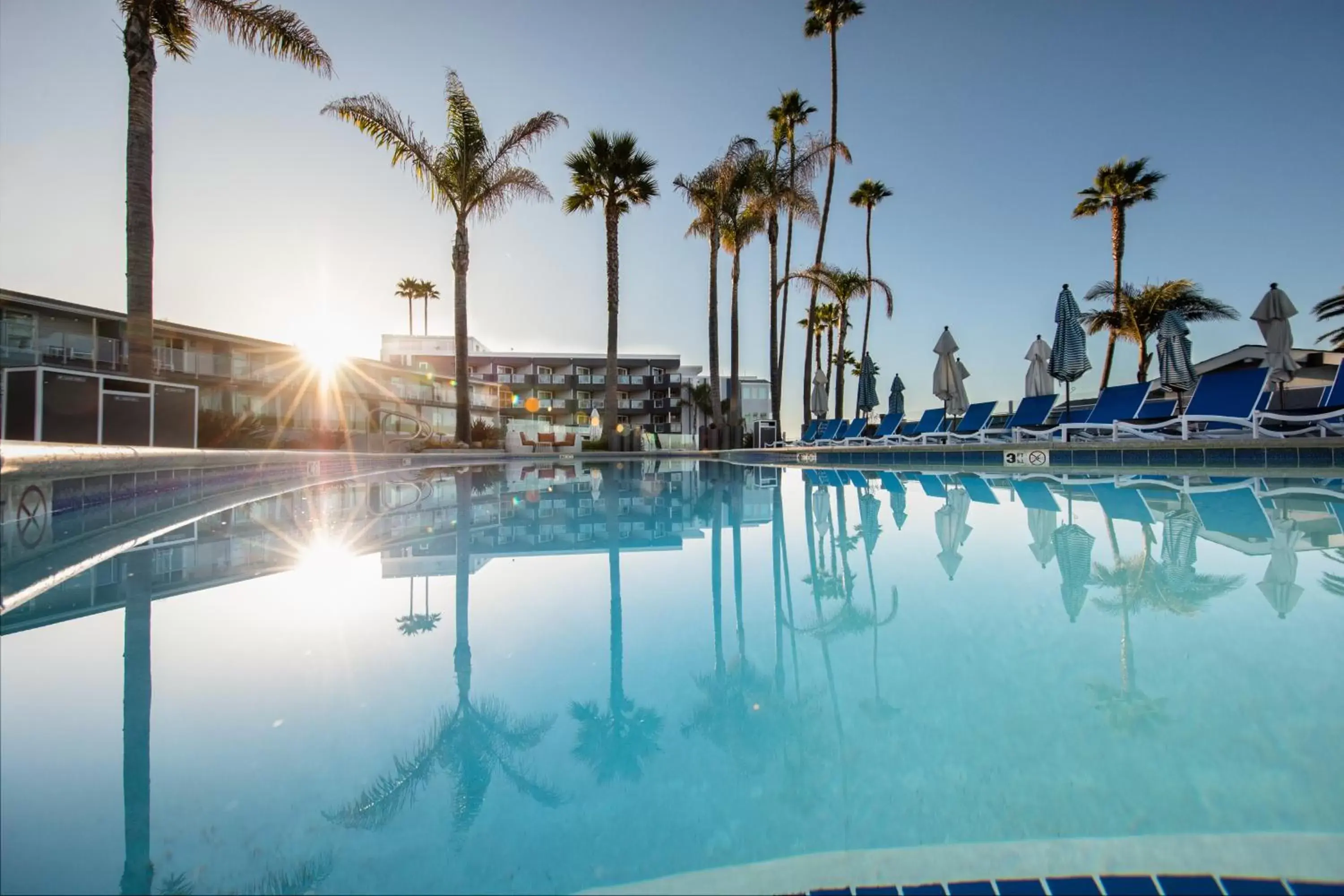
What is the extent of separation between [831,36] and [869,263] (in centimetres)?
1011

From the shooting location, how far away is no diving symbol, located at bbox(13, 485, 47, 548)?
3570 mm

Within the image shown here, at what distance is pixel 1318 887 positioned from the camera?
92 cm

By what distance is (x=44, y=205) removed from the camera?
43.6 ft

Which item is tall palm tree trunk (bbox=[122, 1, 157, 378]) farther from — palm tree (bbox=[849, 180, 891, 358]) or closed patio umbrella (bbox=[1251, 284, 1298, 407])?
palm tree (bbox=[849, 180, 891, 358])

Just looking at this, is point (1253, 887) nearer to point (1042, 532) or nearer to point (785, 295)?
point (1042, 532)

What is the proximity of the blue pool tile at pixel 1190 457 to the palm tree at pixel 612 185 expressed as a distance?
1353 centimetres

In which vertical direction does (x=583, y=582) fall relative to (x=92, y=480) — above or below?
below

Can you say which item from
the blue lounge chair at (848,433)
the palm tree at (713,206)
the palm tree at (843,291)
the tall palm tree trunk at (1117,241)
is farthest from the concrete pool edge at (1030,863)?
the tall palm tree trunk at (1117,241)

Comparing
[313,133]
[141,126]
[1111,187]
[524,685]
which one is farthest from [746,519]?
[1111,187]

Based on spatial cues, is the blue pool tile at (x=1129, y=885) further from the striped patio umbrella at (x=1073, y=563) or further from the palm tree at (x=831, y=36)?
the palm tree at (x=831, y=36)

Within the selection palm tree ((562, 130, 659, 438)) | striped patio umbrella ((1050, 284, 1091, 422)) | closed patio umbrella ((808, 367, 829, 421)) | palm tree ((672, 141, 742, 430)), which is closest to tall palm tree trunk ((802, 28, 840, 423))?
palm tree ((672, 141, 742, 430))

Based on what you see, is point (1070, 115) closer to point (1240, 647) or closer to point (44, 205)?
point (1240, 647)

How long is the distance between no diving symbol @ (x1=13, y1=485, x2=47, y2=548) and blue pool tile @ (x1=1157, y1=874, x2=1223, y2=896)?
4.91m

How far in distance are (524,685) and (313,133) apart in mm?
17529
